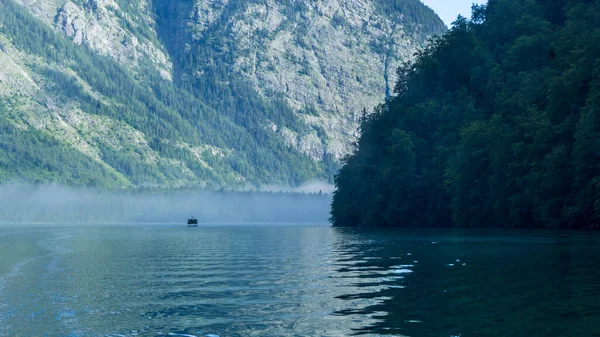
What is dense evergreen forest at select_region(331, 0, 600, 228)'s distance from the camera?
8869 centimetres

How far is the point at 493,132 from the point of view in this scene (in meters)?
111

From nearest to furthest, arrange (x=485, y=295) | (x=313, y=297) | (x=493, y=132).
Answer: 1. (x=485, y=295)
2. (x=313, y=297)
3. (x=493, y=132)

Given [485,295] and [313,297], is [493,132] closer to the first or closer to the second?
[485,295]

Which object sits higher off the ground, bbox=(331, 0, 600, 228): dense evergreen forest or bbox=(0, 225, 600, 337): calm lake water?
bbox=(331, 0, 600, 228): dense evergreen forest

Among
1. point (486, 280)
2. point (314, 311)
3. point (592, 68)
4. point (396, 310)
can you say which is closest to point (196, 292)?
point (314, 311)

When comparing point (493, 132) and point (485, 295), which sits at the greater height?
point (493, 132)

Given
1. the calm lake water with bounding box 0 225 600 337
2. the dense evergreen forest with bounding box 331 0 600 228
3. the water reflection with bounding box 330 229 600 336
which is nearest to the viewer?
the water reflection with bounding box 330 229 600 336

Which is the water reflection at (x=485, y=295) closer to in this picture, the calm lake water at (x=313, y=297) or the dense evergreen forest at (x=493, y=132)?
the calm lake water at (x=313, y=297)

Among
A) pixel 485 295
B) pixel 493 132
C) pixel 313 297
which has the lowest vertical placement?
pixel 313 297

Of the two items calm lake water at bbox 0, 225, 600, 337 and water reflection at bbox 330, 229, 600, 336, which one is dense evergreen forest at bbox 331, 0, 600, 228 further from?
calm lake water at bbox 0, 225, 600, 337

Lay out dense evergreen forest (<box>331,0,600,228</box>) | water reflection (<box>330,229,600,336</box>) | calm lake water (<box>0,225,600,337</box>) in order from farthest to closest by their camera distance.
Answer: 1. dense evergreen forest (<box>331,0,600,228</box>)
2. calm lake water (<box>0,225,600,337</box>)
3. water reflection (<box>330,229,600,336</box>)

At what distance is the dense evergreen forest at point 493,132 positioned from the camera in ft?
291

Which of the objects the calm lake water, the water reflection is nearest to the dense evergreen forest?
the water reflection

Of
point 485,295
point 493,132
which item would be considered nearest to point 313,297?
point 485,295
